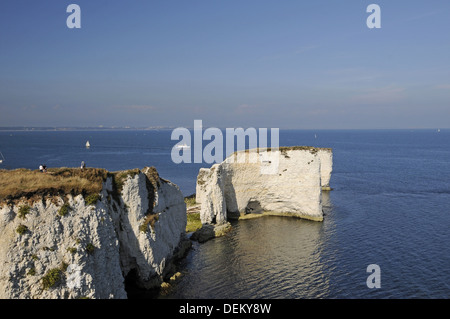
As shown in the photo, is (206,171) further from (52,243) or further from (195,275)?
(52,243)

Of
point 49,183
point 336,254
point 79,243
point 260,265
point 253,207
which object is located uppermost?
point 49,183

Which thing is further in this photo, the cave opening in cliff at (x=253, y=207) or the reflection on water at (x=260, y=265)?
the cave opening in cliff at (x=253, y=207)

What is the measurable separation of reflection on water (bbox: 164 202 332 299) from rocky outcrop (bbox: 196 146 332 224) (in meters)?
5.91

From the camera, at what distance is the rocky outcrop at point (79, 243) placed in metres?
20.4

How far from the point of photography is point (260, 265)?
37.1 meters

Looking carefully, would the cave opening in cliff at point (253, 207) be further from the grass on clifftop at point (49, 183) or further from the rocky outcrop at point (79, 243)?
the grass on clifftop at point (49, 183)

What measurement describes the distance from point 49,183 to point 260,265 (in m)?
24.2

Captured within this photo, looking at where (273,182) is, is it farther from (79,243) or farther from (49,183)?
(49,183)

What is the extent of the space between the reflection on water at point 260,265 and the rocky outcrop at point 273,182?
5.91 m

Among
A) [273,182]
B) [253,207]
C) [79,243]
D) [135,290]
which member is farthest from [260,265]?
[273,182]

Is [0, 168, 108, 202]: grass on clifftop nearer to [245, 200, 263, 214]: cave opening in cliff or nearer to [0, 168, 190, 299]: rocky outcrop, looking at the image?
[0, 168, 190, 299]: rocky outcrop

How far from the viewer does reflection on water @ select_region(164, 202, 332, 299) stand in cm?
3117

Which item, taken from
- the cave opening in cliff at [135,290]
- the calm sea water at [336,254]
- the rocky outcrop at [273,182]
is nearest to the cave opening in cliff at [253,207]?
the rocky outcrop at [273,182]
